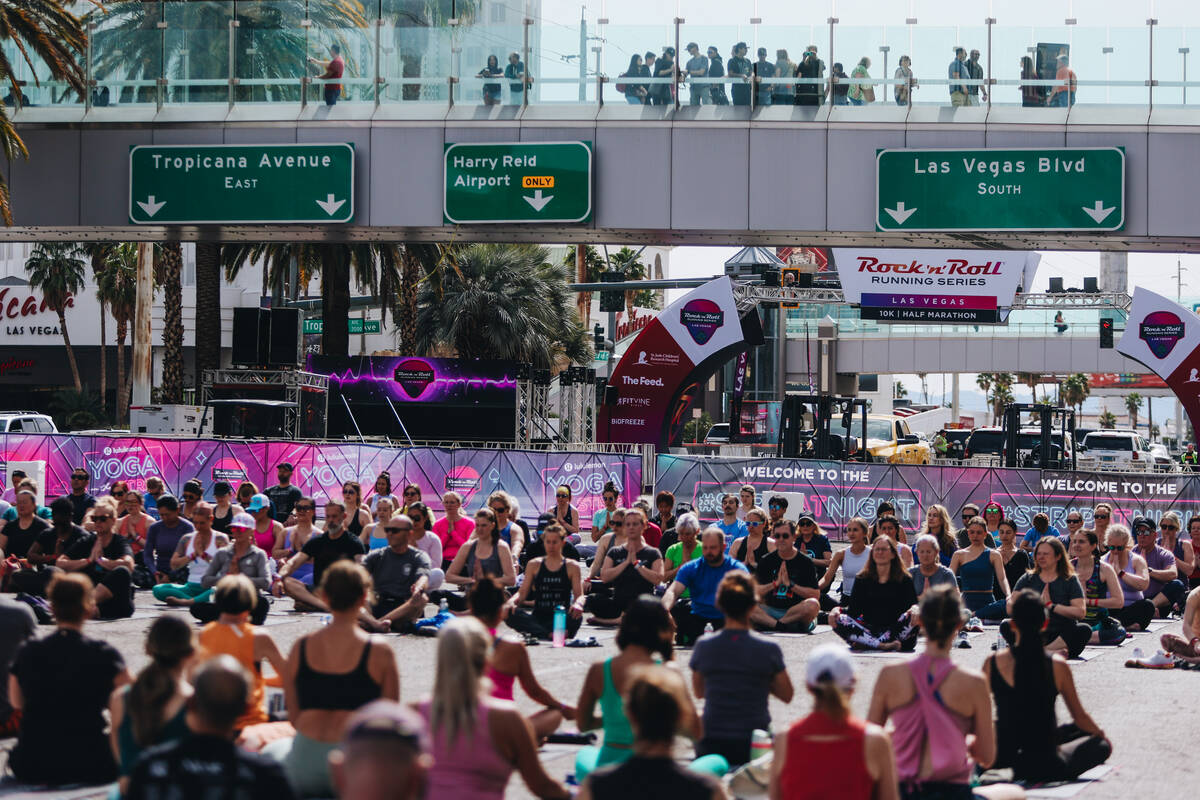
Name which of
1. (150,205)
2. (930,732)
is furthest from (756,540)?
(150,205)

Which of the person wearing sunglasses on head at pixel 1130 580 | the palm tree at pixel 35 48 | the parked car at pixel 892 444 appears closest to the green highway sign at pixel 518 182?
the palm tree at pixel 35 48

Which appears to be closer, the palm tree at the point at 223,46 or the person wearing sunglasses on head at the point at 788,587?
the person wearing sunglasses on head at the point at 788,587

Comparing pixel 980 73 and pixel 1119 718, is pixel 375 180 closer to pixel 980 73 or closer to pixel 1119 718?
pixel 980 73

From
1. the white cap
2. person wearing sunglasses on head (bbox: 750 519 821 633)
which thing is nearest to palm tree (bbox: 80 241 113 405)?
person wearing sunglasses on head (bbox: 750 519 821 633)

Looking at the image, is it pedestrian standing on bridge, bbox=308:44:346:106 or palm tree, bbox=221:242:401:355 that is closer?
pedestrian standing on bridge, bbox=308:44:346:106

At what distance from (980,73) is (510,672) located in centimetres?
1861

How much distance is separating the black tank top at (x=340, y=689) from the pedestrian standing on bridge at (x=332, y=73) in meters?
19.7

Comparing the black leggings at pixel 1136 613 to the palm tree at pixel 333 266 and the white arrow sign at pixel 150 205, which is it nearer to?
the white arrow sign at pixel 150 205

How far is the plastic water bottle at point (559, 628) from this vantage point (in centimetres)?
1381

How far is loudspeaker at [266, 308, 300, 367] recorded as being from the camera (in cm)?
3497

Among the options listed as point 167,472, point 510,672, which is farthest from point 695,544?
point 167,472

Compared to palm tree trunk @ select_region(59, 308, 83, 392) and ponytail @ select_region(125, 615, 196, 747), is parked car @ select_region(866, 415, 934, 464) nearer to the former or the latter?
palm tree trunk @ select_region(59, 308, 83, 392)

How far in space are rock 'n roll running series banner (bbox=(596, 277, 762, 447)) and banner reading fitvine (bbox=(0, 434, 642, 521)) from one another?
6.42 meters

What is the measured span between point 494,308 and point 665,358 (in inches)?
693
